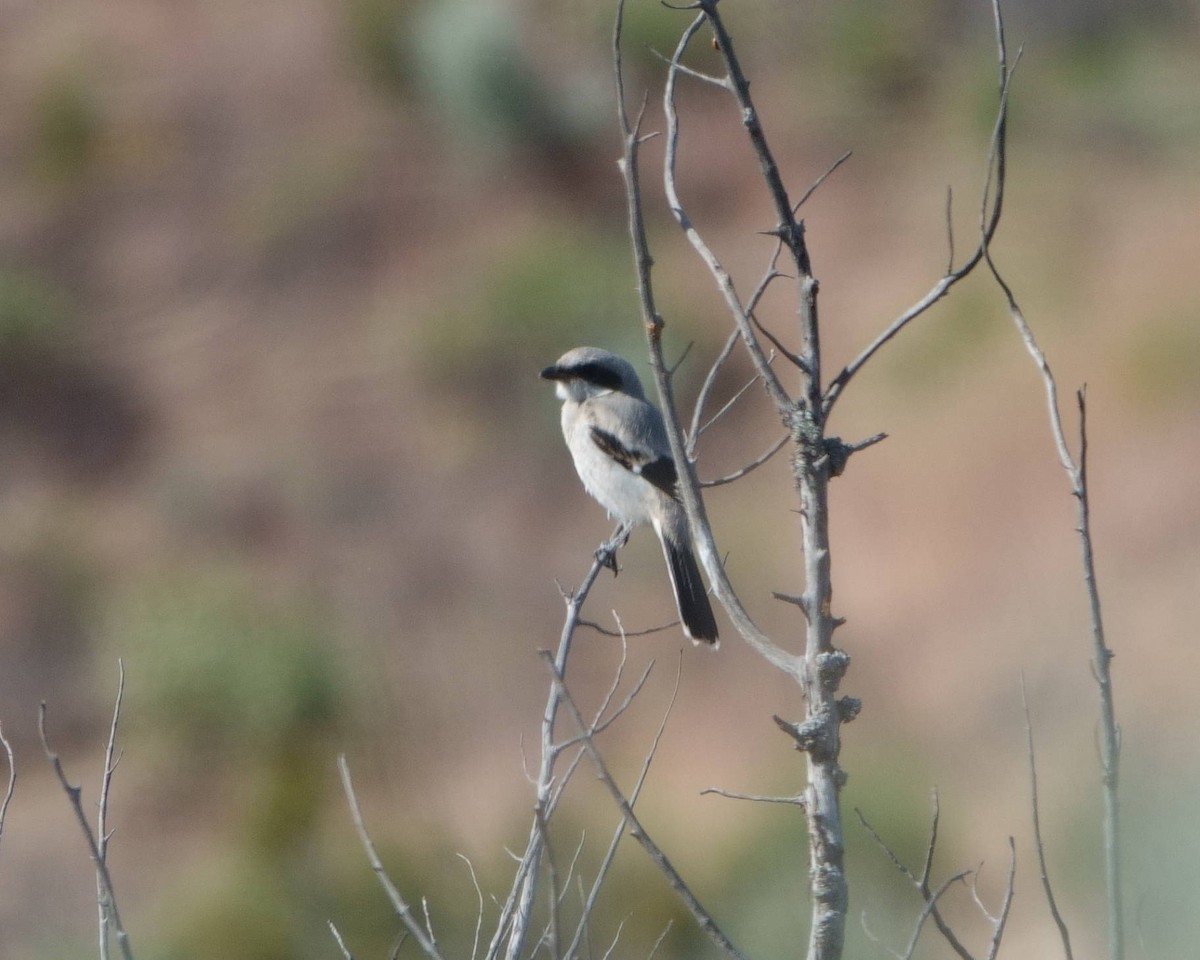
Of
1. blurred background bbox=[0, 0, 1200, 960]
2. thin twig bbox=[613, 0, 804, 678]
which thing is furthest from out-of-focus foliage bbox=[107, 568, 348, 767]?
thin twig bbox=[613, 0, 804, 678]

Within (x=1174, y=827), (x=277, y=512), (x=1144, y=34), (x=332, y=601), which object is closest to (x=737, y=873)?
(x=1174, y=827)

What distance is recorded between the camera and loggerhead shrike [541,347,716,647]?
5.56 meters

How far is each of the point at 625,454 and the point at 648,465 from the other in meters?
0.11

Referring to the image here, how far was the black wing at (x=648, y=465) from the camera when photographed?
5.56 m

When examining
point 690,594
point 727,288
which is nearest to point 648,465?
point 690,594

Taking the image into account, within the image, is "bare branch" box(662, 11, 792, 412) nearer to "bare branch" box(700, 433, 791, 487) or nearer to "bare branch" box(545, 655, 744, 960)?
"bare branch" box(700, 433, 791, 487)

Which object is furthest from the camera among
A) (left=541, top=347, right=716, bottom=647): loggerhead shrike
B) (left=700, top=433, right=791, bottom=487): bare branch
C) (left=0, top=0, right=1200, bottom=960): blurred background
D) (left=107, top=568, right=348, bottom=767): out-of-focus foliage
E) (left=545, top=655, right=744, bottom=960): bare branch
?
(left=107, top=568, right=348, bottom=767): out-of-focus foliage

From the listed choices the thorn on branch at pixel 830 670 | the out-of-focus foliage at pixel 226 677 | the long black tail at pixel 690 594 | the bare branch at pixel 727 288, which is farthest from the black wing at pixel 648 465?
the out-of-focus foliage at pixel 226 677

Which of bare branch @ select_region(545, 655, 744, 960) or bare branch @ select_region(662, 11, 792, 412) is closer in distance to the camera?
bare branch @ select_region(545, 655, 744, 960)

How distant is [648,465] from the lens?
18.2ft

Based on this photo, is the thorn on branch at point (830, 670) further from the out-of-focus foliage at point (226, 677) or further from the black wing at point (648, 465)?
the out-of-focus foliage at point (226, 677)

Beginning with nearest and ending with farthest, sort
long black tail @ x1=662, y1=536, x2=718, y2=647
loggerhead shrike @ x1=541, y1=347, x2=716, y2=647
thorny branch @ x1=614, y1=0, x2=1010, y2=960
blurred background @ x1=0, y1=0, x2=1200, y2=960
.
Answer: thorny branch @ x1=614, y1=0, x2=1010, y2=960 → long black tail @ x1=662, y1=536, x2=718, y2=647 → loggerhead shrike @ x1=541, y1=347, x2=716, y2=647 → blurred background @ x1=0, y1=0, x2=1200, y2=960

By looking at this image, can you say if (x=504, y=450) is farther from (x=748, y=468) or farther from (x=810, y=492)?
(x=810, y=492)

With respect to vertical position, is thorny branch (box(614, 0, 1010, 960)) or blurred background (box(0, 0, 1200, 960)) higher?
blurred background (box(0, 0, 1200, 960))
